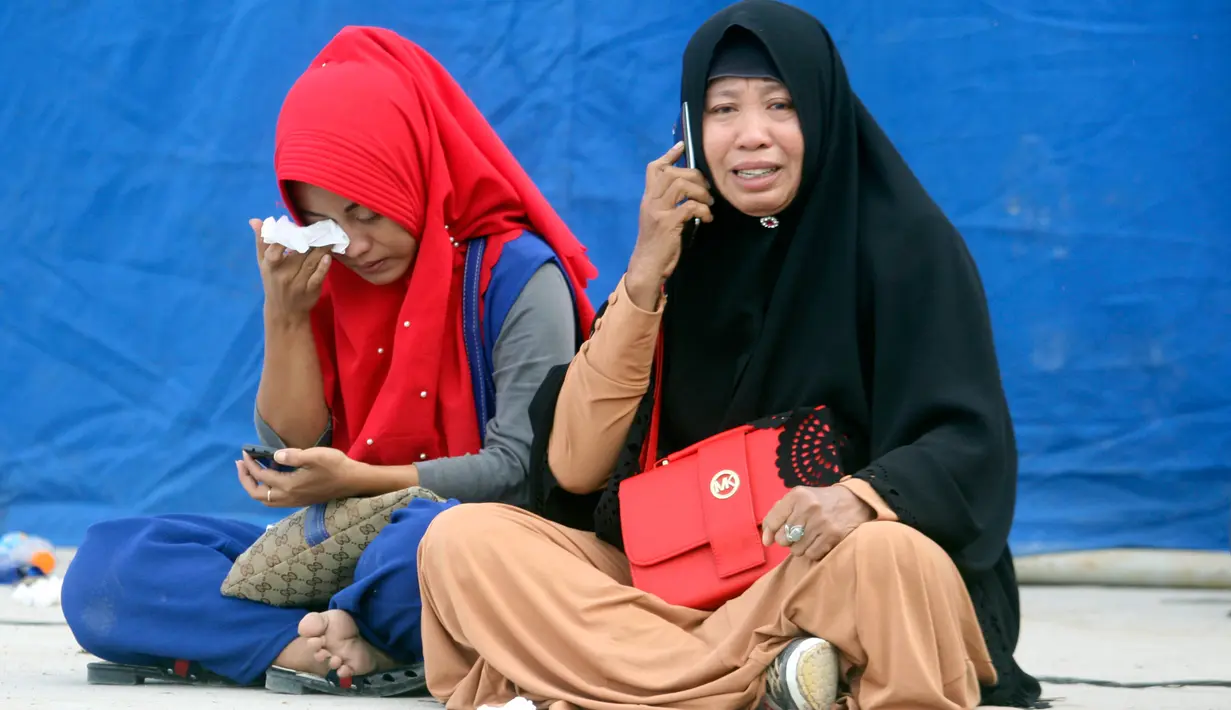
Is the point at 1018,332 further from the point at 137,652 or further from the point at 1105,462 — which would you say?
the point at 137,652

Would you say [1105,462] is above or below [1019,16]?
below

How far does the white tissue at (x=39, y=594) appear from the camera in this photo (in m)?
4.06

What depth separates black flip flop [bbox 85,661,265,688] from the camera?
2.81 metres

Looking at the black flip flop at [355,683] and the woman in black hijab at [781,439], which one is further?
the black flip flop at [355,683]

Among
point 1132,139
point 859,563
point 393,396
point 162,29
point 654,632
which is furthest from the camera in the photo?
point 162,29

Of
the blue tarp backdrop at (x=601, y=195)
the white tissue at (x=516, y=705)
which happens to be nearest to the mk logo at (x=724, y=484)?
the white tissue at (x=516, y=705)

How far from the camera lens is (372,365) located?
3010 mm

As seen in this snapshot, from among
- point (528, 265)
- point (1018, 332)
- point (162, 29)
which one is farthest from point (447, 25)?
point (1018, 332)

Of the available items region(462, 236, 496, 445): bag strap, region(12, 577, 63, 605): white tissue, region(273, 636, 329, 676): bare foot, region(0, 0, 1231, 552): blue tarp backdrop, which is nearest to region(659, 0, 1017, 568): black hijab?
region(462, 236, 496, 445): bag strap

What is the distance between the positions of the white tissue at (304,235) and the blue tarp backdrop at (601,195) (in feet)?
4.28

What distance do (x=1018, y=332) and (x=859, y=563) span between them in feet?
6.69

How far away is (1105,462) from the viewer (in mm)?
4000

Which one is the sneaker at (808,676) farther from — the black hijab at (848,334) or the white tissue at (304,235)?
the white tissue at (304,235)

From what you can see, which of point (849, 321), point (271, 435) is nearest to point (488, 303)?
point (271, 435)
